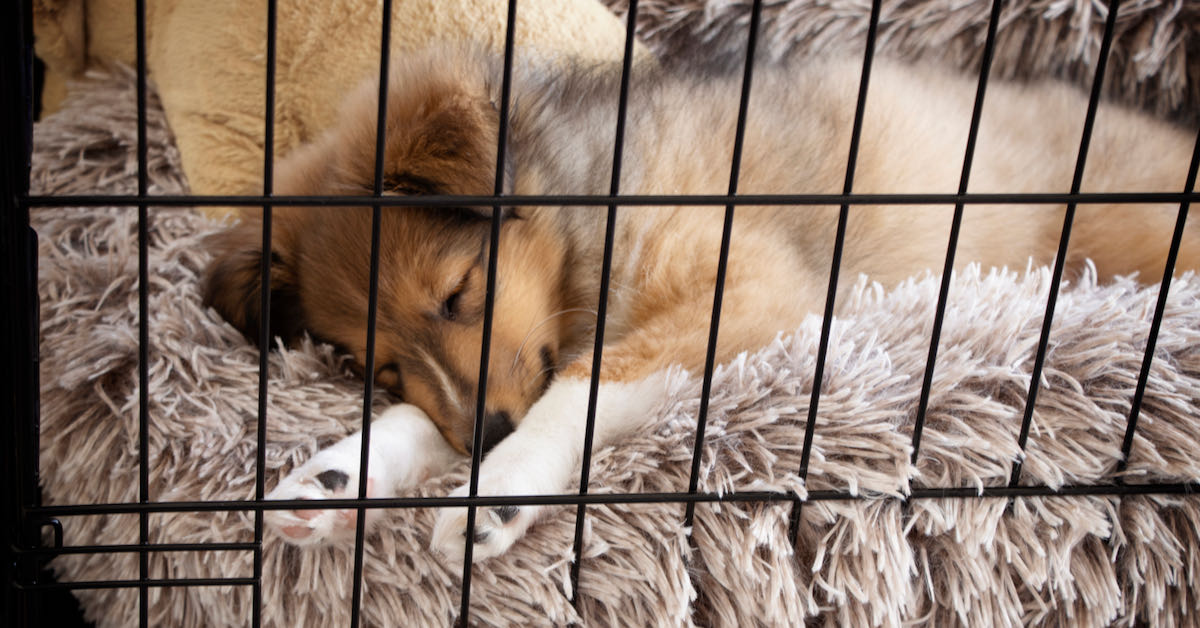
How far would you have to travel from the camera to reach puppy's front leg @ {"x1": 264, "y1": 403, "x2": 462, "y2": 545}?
125 centimetres

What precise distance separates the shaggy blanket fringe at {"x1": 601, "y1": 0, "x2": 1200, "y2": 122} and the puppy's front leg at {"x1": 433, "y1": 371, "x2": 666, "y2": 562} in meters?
1.16

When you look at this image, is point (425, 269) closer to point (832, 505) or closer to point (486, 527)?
point (486, 527)

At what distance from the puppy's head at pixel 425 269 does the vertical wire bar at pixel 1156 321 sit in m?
0.85

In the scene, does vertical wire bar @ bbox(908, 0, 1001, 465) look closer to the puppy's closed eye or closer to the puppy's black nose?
the puppy's black nose

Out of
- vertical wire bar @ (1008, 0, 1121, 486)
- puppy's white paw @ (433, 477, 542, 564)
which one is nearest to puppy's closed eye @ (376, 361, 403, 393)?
puppy's white paw @ (433, 477, 542, 564)

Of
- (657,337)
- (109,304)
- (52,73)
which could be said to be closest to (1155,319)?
(657,337)

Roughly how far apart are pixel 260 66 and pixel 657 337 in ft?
4.21

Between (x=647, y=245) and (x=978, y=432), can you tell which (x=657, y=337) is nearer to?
(x=647, y=245)

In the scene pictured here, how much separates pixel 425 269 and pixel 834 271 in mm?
705

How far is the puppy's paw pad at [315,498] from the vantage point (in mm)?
1245

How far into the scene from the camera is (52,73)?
243 centimetres

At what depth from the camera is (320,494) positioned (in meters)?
1.30

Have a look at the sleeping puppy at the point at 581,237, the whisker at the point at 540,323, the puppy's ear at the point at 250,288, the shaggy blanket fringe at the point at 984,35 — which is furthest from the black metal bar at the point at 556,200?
the shaggy blanket fringe at the point at 984,35

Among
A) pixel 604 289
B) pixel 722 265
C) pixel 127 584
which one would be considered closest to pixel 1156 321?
pixel 722 265
